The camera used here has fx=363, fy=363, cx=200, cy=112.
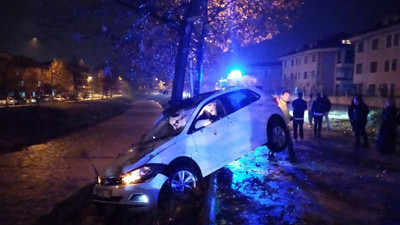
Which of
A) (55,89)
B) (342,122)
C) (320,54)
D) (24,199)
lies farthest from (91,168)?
(55,89)

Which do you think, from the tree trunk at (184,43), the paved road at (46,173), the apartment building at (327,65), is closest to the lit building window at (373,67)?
the apartment building at (327,65)

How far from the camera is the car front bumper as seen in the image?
19.2 ft

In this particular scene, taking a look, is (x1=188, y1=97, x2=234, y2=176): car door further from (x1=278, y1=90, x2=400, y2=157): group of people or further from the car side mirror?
(x1=278, y1=90, x2=400, y2=157): group of people

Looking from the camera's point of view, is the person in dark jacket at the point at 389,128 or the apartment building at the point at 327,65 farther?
the apartment building at the point at 327,65

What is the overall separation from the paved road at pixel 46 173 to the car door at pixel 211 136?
3.17m

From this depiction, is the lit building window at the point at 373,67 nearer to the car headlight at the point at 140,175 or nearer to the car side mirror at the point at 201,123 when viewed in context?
the car side mirror at the point at 201,123

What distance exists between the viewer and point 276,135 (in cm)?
833

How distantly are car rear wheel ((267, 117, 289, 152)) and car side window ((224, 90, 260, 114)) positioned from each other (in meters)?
0.73

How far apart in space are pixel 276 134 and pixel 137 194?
150 inches

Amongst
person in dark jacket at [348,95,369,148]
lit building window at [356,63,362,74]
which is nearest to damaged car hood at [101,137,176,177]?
person in dark jacket at [348,95,369,148]

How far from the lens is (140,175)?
5938mm

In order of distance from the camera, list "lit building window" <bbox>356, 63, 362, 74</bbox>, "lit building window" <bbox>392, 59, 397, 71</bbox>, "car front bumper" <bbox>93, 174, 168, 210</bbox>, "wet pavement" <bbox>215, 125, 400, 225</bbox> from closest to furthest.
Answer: "wet pavement" <bbox>215, 125, 400, 225</bbox>, "car front bumper" <bbox>93, 174, 168, 210</bbox>, "lit building window" <bbox>392, 59, 397, 71</bbox>, "lit building window" <bbox>356, 63, 362, 74</bbox>

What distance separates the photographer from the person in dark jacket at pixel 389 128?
34.4 ft

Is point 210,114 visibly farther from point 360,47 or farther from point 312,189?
point 360,47
